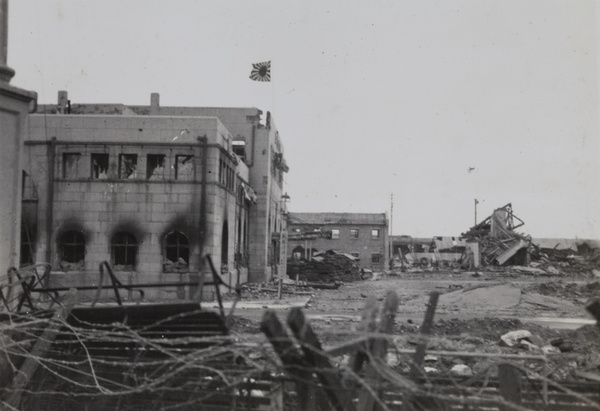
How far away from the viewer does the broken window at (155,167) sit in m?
24.7

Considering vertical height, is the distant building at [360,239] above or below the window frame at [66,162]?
below

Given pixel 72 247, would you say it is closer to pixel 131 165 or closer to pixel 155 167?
pixel 131 165

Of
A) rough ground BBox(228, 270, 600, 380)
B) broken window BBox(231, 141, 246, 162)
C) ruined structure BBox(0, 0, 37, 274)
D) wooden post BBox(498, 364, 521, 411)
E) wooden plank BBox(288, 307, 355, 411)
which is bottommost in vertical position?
rough ground BBox(228, 270, 600, 380)

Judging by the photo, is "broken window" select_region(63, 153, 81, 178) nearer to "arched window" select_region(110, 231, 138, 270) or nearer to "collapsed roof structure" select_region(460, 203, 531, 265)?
"arched window" select_region(110, 231, 138, 270)

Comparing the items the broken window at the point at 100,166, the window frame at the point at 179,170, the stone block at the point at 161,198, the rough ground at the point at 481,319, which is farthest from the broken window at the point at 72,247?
the rough ground at the point at 481,319

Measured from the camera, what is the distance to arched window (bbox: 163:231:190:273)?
24359 millimetres

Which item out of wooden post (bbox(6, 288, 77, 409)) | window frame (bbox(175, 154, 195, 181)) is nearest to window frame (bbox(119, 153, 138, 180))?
window frame (bbox(175, 154, 195, 181))

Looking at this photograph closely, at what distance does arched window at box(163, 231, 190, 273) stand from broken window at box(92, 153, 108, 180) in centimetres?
384

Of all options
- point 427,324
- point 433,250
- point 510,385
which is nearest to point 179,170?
point 427,324

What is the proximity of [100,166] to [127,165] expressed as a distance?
3.75 ft

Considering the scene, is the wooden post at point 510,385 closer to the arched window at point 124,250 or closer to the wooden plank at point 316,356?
the wooden plank at point 316,356

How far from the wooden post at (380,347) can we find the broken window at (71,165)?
2215 centimetres

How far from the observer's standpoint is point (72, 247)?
80.2 feet

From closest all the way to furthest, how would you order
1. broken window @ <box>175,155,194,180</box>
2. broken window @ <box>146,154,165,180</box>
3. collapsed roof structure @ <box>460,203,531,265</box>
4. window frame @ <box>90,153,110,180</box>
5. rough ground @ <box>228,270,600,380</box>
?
rough ground @ <box>228,270,600,380</box>, window frame @ <box>90,153,110,180</box>, broken window @ <box>146,154,165,180</box>, broken window @ <box>175,155,194,180</box>, collapsed roof structure @ <box>460,203,531,265</box>
